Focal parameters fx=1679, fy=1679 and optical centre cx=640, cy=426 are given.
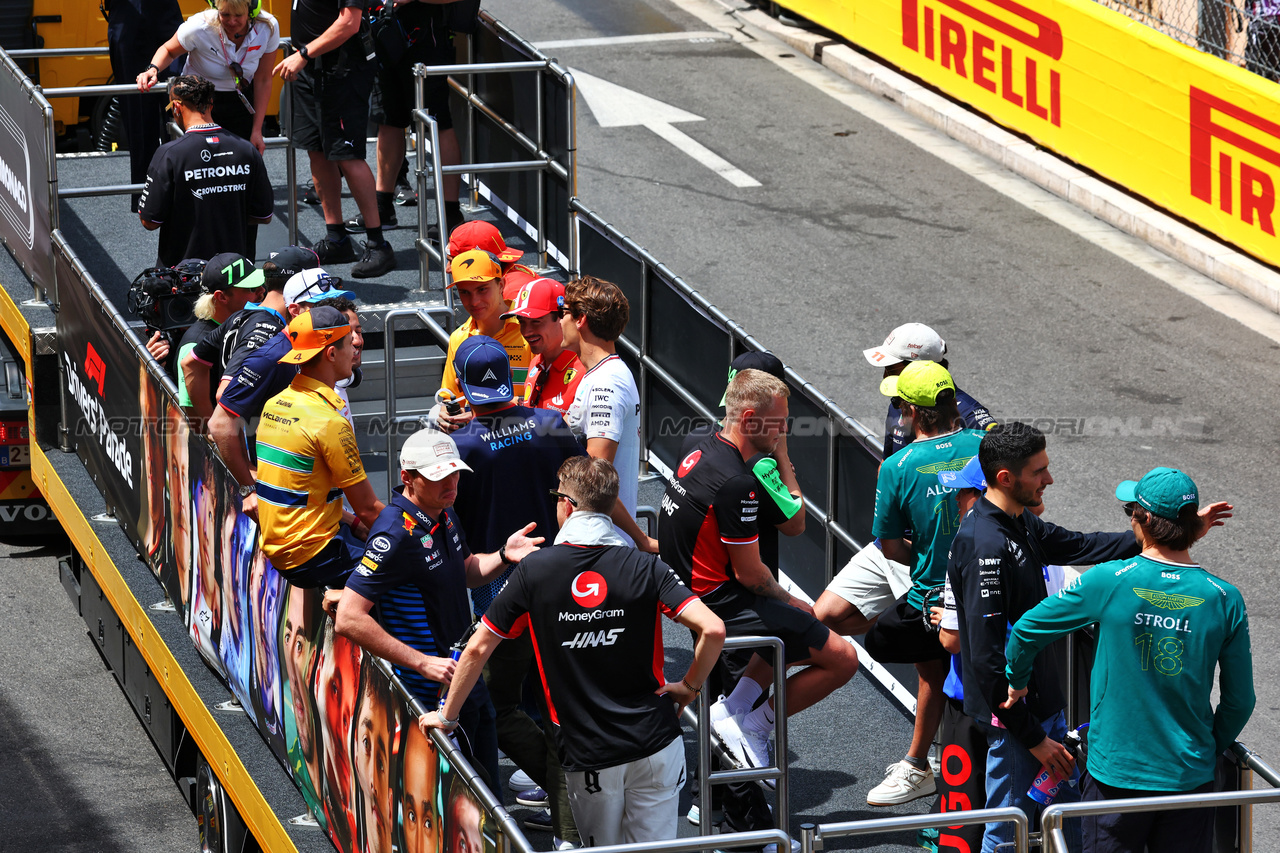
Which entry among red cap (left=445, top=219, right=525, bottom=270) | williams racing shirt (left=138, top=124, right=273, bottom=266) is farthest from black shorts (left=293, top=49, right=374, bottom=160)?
red cap (left=445, top=219, right=525, bottom=270)

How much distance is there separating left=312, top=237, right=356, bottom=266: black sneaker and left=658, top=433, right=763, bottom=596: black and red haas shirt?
203 inches

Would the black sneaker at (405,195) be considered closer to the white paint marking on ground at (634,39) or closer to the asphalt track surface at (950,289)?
the asphalt track surface at (950,289)

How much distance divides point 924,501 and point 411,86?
585 cm

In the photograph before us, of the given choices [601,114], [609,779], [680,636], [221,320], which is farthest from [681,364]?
[601,114]

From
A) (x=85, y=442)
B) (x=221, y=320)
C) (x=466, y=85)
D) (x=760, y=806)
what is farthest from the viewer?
(x=466, y=85)

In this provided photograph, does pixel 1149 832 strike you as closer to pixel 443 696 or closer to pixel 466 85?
pixel 443 696

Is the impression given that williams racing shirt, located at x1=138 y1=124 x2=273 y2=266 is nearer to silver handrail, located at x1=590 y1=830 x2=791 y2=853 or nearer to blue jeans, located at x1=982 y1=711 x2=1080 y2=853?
blue jeans, located at x1=982 y1=711 x2=1080 y2=853

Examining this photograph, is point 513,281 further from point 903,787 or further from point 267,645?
point 903,787

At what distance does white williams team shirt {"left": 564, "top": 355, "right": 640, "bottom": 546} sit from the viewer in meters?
7.11

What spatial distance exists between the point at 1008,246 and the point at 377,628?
1041cm

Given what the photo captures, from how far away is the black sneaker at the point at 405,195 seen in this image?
12438mm

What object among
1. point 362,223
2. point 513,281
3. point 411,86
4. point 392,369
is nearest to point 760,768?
point 513,281

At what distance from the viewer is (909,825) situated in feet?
16.1

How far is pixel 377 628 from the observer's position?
572 cm
